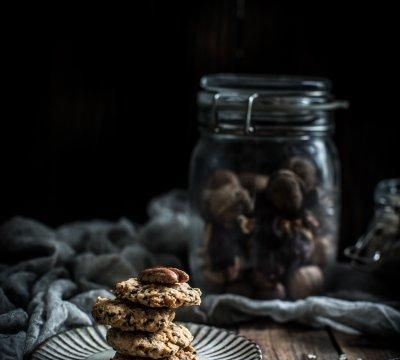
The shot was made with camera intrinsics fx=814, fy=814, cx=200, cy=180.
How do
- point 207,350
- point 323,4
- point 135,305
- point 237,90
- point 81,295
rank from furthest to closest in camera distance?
point 323,4 → point 237,90 → point 81,295 → point 207,350 → point 135,305

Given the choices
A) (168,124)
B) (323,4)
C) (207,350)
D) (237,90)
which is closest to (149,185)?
(168,124)

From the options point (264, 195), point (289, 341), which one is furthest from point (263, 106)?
point (289, 341)

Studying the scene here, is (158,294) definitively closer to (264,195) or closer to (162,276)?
(162,276)

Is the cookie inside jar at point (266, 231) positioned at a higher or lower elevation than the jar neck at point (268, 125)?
lower

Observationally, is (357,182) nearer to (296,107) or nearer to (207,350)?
(296,107)

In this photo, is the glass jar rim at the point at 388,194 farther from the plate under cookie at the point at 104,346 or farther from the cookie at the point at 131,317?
the cookie at the point at 131,317

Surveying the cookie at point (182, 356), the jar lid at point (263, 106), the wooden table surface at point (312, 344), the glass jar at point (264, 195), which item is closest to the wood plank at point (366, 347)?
the wooden table surface at point (312, 344)

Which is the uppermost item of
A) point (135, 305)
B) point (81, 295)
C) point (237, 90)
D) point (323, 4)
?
point (323, 4)

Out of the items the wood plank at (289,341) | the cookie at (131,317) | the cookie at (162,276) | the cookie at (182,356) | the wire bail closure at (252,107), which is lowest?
the wood plank at (289,341)
